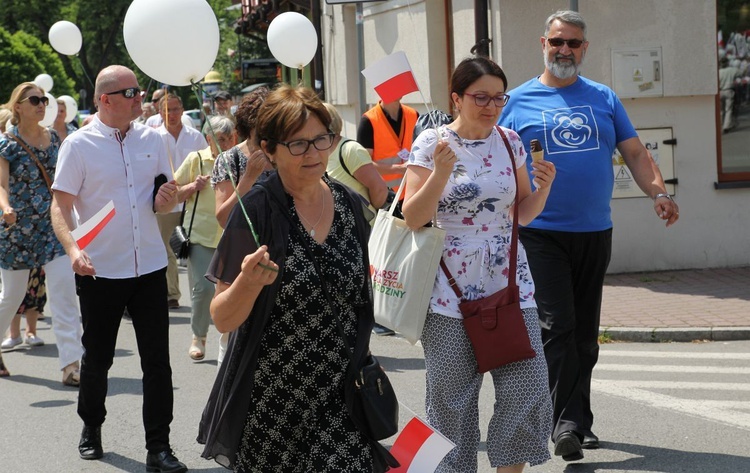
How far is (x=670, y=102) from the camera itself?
1203 cm

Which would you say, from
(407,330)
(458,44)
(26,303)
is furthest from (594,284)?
(458,44)

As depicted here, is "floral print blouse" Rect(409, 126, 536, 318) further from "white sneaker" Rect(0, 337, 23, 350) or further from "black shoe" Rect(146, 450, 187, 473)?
"white sneaker" Rect(0, 337, 23, 350)

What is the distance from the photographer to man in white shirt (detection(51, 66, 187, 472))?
6.05 meters

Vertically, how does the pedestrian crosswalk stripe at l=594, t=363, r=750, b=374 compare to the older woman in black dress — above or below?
below

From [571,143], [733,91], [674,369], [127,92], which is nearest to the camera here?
[571,143]

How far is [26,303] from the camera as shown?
10.2 meters

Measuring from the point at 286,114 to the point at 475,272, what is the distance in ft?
4.72

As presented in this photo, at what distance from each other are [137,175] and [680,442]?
3.19 m

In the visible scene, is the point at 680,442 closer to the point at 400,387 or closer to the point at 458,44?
the point at 400,387

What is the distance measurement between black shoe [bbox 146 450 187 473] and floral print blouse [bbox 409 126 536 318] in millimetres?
1935

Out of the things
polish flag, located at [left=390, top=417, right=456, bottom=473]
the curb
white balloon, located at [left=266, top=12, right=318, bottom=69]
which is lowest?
the curb

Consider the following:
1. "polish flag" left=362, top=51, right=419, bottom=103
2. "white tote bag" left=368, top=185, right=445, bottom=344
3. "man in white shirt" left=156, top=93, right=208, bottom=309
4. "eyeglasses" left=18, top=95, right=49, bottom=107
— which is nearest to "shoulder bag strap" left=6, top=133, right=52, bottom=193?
"eyeglasses" left=18, top=95, right=49, bottom=107

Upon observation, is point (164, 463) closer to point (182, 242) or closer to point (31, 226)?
point (182, 242)

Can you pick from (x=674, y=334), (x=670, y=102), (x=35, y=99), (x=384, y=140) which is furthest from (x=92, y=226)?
(x=670, y=102)
